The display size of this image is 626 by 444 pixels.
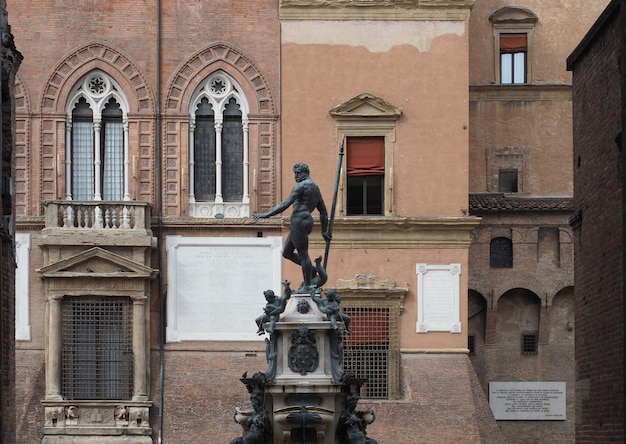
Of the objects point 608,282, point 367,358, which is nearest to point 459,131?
point 367,358

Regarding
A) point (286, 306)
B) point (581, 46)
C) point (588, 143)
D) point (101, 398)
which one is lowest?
point (101, 398)

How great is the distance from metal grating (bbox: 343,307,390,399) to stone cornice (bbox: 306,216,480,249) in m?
1.70

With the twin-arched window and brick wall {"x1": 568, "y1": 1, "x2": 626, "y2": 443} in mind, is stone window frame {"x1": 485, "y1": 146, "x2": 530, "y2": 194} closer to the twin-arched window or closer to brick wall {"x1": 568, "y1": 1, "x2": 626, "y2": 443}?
the twin-arched window

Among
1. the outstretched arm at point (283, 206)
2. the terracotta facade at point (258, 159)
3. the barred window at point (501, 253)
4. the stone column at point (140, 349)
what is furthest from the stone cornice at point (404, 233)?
the outstretched arm at point (283, 206)

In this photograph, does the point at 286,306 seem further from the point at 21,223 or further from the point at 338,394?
the point at 21,223

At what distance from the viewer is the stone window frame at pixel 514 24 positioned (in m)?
45.9

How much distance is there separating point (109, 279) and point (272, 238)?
426 centimetres

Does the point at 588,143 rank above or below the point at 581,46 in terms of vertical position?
below

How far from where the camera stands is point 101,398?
1559 inches

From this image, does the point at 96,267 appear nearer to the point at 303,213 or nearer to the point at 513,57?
the point at 303,213

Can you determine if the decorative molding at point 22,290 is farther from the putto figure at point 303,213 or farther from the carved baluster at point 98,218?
the putto figure at point 303,213

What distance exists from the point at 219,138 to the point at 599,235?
1493 centimetres

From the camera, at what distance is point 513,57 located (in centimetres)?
4609

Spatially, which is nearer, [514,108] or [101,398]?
[101,398]
